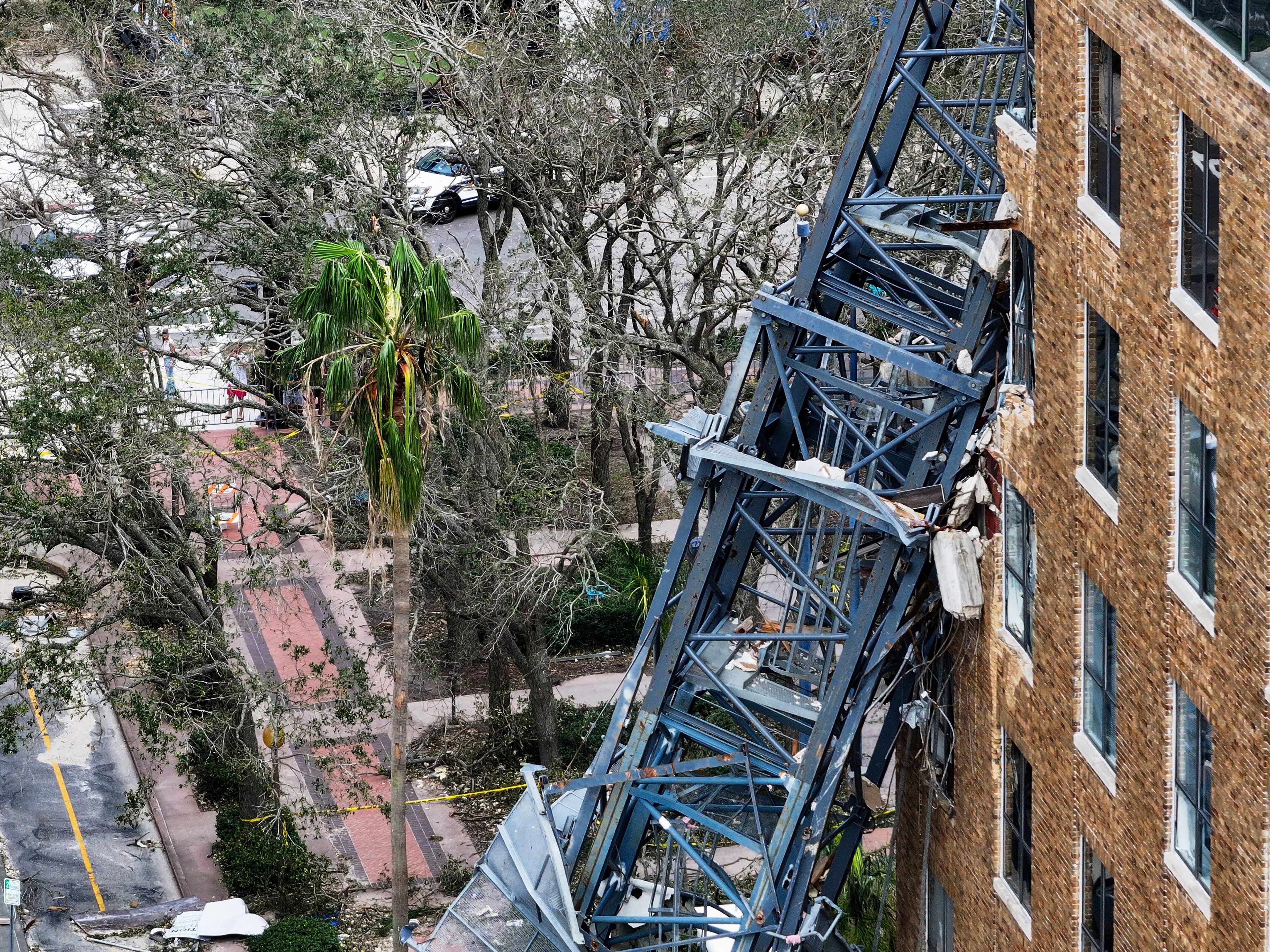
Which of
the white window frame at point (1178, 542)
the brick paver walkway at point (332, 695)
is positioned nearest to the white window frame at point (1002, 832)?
the white window frame at point (1178, 542)

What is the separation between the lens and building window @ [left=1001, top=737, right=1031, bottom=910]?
19.0 m

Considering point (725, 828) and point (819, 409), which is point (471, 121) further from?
point (725, 828)

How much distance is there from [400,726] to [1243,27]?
51.1 feet

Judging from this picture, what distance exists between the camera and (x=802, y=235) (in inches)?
849

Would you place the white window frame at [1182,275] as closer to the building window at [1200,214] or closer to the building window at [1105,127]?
the building window at [1200,214]

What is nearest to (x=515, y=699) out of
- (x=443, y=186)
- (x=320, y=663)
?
(x=320, y=663)

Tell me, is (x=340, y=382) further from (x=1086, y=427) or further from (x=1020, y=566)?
(x=1086, y=427)

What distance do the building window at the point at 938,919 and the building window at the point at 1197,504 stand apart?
27.6 feet

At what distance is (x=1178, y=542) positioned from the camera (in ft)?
48.9

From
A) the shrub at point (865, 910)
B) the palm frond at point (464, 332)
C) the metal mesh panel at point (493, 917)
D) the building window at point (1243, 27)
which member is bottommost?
the shrub at point (865, 910)

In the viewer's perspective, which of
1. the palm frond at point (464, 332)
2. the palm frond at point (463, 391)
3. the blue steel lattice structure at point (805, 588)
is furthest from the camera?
the palm frond at point (463, 391)

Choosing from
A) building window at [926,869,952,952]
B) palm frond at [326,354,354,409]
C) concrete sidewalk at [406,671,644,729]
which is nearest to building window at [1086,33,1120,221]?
building window at [926,869,952,952]

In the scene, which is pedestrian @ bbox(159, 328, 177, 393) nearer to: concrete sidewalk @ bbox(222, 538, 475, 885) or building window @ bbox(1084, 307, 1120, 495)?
concrete sidewalk @ bbox(222, 538, 475, 885)

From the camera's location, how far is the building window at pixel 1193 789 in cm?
1488
